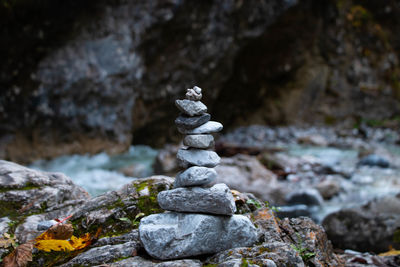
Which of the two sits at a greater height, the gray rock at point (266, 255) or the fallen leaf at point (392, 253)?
the gray rock at point (266, 255)

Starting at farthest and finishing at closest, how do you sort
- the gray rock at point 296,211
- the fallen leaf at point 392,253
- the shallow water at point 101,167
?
the shallow water at point 101,167
the gray rock at point 296,211
the fallen leaf at point 392,253

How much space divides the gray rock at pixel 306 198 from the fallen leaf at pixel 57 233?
16.1 feet

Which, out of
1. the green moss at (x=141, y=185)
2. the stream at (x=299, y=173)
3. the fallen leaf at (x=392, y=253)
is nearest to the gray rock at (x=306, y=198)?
the stream at (x=299, y=173)

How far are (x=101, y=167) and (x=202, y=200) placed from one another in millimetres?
7377

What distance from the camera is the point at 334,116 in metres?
17.7

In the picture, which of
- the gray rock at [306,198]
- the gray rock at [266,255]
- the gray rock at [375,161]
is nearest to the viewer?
the gray rock at [266,255]

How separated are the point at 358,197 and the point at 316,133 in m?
9.07

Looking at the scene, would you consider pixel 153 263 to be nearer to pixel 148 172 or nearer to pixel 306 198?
pixel 306 198

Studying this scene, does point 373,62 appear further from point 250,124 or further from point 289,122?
point 250,124

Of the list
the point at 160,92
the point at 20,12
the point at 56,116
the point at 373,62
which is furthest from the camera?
the point at 373,62

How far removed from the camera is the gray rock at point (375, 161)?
1024 centimetres

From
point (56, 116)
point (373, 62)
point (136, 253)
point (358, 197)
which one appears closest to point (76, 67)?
point (56, 116)

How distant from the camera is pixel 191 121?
3.04m

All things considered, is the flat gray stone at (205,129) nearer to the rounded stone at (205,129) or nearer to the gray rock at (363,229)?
the rounded stone at (205,129)
